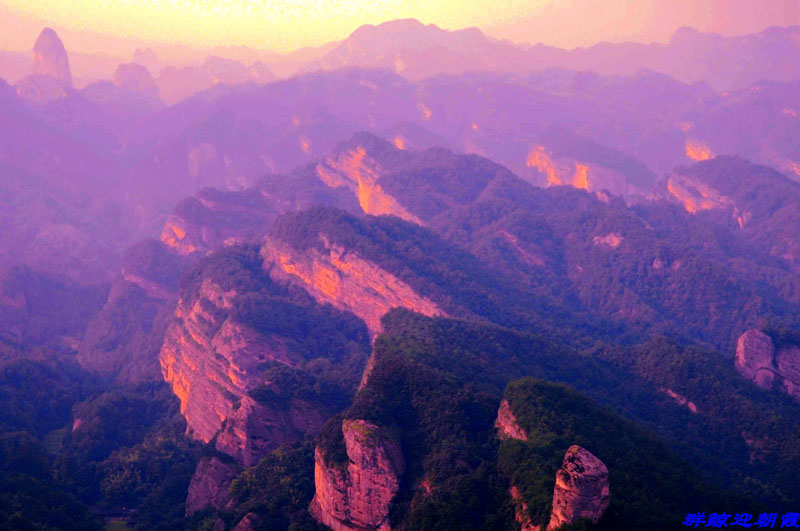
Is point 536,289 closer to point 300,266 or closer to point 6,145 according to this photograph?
point 300,266

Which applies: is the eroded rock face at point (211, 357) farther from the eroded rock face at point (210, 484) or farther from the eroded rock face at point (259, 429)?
the eroded rock face at point (210, 484)

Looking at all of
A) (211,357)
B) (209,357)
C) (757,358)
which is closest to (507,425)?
(757,358)

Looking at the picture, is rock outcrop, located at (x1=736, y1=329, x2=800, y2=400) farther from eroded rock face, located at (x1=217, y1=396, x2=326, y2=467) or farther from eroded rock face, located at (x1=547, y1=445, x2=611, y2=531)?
eroded rock face, located at (x1=547, y1=445, x2=611, y2=531)

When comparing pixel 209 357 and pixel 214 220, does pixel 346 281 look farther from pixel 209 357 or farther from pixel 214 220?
pixel 214 220

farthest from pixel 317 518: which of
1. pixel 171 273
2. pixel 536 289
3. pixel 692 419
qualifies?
pixel 171 273

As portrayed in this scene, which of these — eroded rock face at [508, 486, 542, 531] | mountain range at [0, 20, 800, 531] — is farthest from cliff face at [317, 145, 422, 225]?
eroded rock face at [508, 486, 542, 531]

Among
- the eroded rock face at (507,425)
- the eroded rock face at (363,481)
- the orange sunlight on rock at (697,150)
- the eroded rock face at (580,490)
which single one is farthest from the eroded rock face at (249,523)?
the orange sunlight on rock at (697,150)
